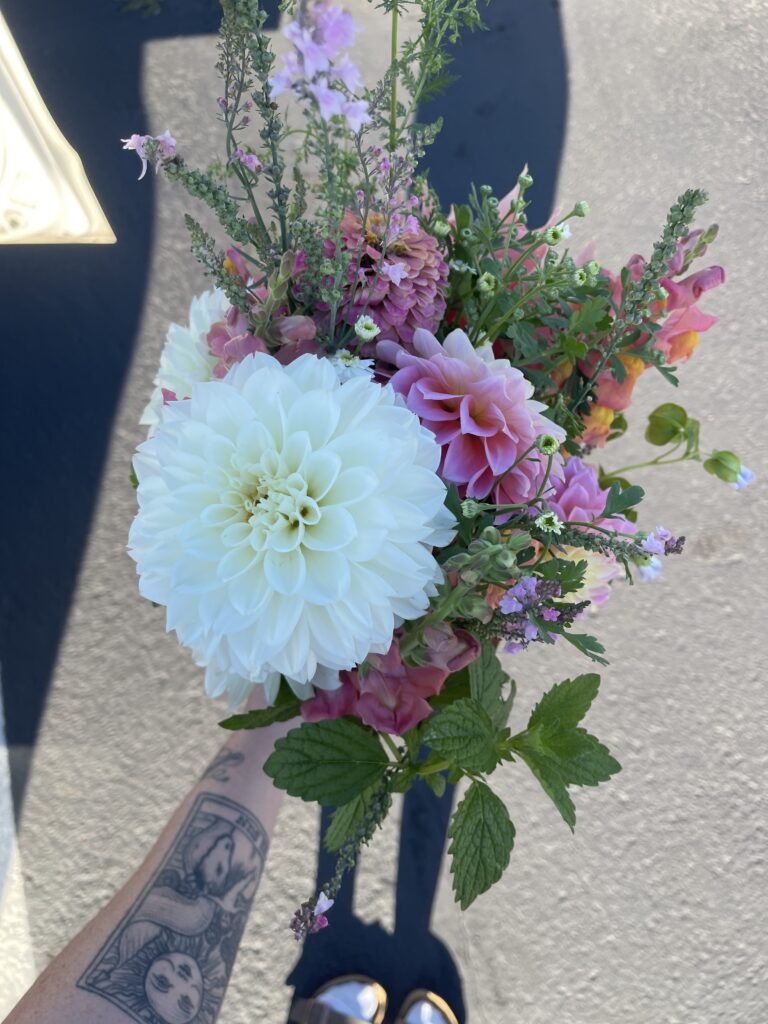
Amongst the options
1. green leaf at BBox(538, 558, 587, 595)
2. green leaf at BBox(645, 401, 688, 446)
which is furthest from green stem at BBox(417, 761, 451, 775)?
green leaf at BBox(645, 401, 688, 446)

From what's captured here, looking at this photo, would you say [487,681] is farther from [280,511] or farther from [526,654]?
[526,654]

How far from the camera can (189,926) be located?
44.2 inches

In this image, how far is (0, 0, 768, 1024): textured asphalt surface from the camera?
4.86 ft

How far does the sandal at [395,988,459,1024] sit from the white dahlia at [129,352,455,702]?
3.86 feet

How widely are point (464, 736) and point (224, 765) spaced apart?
70cm

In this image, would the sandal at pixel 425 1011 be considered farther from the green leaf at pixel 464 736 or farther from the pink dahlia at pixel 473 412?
the pink dahlia at pixel 473 412

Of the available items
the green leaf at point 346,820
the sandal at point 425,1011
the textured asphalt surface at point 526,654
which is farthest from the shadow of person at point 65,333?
the green leaf at point 346,820

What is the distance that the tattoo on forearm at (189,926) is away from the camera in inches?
41.9

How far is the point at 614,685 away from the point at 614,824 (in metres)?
0.27

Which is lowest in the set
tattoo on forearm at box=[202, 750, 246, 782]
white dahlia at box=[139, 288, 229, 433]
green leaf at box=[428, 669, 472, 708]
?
tattoo on forearm at box=[202, 750, 246, 782]

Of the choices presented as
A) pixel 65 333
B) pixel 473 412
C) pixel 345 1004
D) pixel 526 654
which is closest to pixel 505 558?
pixel 473 412

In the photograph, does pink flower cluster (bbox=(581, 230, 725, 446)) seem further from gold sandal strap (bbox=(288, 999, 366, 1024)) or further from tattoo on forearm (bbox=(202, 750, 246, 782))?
gold sandal strap (bbox=(288, 999, 366, 1024))

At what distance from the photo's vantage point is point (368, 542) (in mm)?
542

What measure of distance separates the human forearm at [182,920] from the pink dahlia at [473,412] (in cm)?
65
